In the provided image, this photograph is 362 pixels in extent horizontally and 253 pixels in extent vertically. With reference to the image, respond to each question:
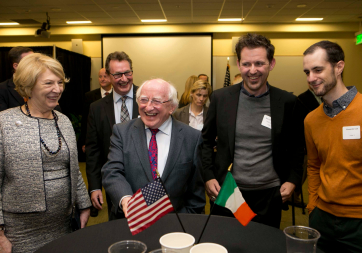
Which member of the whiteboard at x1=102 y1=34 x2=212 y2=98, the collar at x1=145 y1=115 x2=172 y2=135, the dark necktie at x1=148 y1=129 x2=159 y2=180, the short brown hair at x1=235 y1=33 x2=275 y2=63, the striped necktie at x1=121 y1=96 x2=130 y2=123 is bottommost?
the dark necktie at x1=148 y1=129 x2=159 y2=180

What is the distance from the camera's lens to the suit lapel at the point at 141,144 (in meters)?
1.82

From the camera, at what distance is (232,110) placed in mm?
2115

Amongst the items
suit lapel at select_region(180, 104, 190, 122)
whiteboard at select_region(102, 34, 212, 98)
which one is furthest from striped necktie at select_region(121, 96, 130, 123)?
whiteboard at select_region(102, 34, 212, 98)

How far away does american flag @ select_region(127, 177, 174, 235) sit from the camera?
3.96ft

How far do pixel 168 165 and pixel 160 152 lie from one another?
12 cm

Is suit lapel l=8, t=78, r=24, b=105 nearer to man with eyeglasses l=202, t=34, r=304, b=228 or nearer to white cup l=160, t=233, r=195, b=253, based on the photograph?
man with eyeglasses l=202, t=34, r=304, b=228

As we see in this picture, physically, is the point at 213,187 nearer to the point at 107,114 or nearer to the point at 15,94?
the point at 107,114

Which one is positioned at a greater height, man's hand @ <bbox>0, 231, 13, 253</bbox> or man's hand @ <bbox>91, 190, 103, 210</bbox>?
man's hand @ <bbox>91, 190, 103, 210</bbox>

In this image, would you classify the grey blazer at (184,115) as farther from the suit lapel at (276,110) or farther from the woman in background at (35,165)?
the woman in background at (35,165)

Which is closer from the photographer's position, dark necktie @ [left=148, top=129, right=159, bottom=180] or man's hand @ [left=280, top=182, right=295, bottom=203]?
dark necktie @ [left=148, top=129, right=159, bottom=180]

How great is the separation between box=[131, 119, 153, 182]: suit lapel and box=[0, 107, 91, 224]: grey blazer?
57 centimetres

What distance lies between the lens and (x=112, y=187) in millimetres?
1705

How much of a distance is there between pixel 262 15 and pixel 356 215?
7434 mm

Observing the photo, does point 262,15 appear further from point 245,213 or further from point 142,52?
point 245,213
